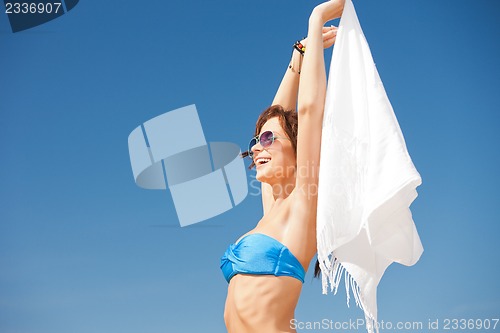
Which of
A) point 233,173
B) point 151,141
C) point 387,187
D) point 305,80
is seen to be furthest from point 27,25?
point 387,187

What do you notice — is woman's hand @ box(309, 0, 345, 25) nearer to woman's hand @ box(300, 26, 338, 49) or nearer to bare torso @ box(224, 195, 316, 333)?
woman's hand @ box(300, 26, 338, 49)

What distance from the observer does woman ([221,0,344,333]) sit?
3148mm

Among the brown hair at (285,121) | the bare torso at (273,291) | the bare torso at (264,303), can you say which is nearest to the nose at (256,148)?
the brown hair at (285,121)

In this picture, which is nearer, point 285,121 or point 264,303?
point 264,303

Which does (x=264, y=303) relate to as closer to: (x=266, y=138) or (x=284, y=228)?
(x=284, y=228)

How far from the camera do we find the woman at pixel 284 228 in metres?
3.15

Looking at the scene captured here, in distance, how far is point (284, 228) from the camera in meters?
3.37

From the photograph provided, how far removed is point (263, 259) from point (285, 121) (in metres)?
1.01

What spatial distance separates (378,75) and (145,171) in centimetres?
475

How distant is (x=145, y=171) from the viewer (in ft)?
24.8

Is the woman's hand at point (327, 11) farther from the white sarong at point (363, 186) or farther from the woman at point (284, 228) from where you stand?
the white sarong at point (363, 186)
